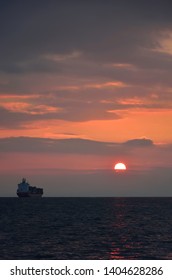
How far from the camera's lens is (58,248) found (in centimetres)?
→ 6038

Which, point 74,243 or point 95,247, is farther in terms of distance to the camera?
point 74,243
